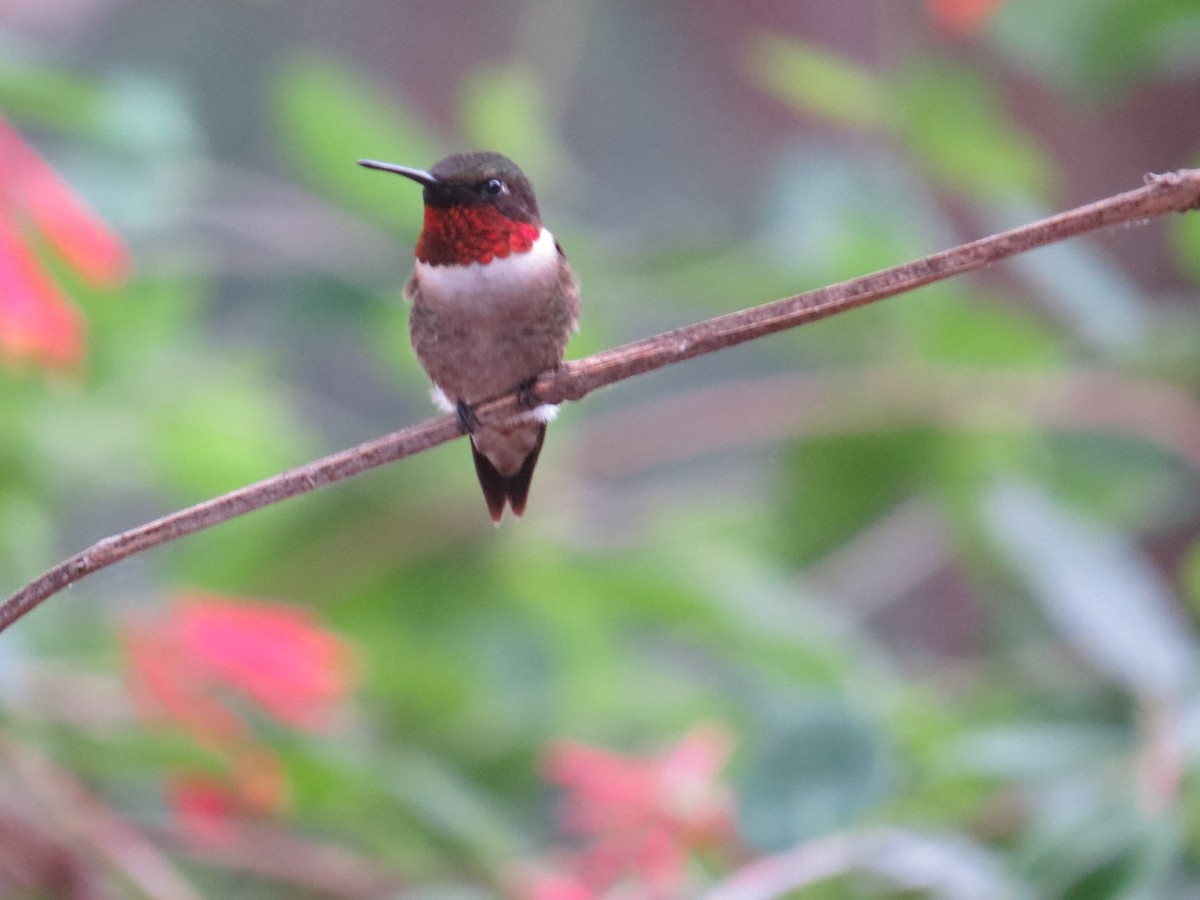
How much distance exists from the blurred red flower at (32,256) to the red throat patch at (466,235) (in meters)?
0.38

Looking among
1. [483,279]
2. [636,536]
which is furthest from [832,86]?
[483,279]

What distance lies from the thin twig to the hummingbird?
0.48 metres

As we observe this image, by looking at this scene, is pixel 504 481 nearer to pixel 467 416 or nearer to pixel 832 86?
pixel 467 416

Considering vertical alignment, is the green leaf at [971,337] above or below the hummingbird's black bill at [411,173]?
above

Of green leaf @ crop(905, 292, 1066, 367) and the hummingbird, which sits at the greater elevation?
green leaf @ crop(905, 292, 1066, 367)

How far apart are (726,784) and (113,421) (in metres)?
1.14

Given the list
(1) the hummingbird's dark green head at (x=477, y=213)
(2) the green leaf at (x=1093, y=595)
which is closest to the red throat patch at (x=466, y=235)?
(1) the hummingbird's dark green head at (x=477, y=213)

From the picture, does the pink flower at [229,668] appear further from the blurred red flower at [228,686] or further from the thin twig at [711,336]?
the thin twig at [711,336]

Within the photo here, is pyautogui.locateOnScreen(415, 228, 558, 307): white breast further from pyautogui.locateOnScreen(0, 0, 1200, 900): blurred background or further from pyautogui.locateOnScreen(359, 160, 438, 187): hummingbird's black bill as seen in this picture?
pyautogui.locateOnScreen(0, 0, 1200, 900): blurred background

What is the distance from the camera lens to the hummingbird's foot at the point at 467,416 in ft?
3.32

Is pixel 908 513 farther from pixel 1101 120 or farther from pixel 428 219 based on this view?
pixel 428 219

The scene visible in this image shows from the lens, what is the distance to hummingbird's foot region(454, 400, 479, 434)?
101 cm

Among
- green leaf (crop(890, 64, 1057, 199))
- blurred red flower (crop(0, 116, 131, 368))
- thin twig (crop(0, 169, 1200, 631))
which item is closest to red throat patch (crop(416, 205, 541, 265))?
blurred red flower (crop(0, 116, 131, 368))

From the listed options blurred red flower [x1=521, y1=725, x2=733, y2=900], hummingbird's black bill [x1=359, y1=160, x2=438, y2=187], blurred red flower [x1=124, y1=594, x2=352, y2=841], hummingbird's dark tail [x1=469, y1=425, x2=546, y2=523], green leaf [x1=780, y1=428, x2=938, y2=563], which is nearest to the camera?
hummingbird's black bill [x1=359, y1=160, x2=438, y2=187]
